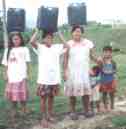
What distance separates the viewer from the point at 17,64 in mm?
8383

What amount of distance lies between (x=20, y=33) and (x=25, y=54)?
1.14ft

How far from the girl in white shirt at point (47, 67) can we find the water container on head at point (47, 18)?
0.36 feet

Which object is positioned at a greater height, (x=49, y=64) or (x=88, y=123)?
(x=49, y=64)

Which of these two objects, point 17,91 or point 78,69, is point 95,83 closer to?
point 78,69

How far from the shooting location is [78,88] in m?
8.43

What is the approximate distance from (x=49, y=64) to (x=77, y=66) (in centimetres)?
49

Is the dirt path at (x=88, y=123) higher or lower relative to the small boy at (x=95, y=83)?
lower

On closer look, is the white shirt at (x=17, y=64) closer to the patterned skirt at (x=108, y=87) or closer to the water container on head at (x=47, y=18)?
the water container on head at (x=47, y=18)

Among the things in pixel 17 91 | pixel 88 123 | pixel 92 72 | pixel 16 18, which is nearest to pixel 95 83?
pixel 92 72

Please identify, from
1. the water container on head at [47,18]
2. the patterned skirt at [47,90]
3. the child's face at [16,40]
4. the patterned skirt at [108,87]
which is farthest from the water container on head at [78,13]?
the patterned skirt at [108,87]

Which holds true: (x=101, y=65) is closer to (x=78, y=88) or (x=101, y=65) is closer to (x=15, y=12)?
(x=78, y=88)

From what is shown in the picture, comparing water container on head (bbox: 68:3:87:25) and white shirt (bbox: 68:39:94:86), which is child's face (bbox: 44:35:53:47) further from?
water container on head (bbox: 68:3:87:25)

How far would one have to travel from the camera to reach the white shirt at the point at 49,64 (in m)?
8.15

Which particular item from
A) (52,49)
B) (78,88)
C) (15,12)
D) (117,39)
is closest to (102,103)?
(78,88)
